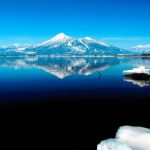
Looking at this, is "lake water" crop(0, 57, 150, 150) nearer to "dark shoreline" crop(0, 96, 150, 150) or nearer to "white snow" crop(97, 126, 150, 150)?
"dark shoreline" crop(0, 96, 150, 150)

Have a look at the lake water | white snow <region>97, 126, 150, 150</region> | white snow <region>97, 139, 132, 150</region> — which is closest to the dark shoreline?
the lake water

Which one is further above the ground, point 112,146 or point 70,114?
point 112,146

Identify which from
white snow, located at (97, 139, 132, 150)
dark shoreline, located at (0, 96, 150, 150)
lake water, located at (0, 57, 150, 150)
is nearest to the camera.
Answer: white snow, located at (97, 139, 132, 150)

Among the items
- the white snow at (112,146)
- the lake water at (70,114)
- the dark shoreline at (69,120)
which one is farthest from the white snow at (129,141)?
the lake water at (70,114)

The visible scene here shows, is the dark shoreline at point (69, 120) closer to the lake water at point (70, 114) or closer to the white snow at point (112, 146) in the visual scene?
the lake water at point (70, 114)

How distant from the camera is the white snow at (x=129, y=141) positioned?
60.3 feet

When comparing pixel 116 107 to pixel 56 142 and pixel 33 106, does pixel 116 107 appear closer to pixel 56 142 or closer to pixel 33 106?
pixel 33 106

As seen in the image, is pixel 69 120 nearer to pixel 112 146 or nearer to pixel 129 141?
pixel 129 141

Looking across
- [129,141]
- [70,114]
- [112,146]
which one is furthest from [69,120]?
[112,146]

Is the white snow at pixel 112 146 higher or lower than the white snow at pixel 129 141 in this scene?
higher

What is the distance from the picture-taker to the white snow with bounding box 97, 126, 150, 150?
60.3ft

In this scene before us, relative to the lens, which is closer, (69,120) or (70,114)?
(69,120)

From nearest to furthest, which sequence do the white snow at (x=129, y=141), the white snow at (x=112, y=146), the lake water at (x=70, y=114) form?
the white snow at (x=112, y=146), the white snow at (x=129, y=141), the lake water at (x=70, y=114)

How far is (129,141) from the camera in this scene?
67.6 feet
